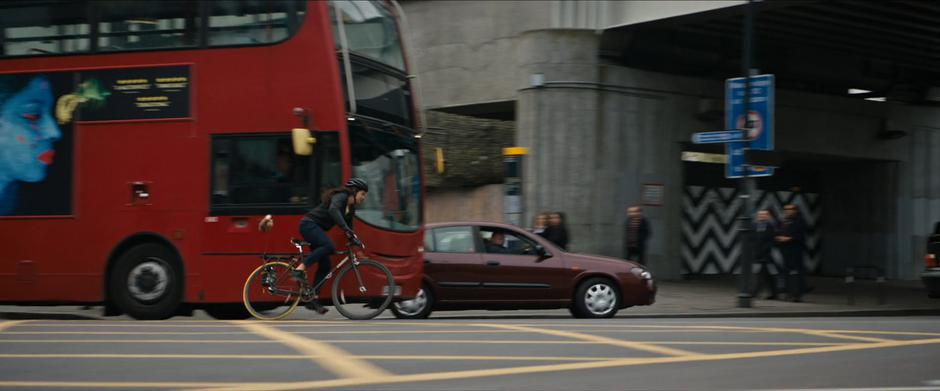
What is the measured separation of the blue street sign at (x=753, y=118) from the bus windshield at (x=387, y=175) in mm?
6235

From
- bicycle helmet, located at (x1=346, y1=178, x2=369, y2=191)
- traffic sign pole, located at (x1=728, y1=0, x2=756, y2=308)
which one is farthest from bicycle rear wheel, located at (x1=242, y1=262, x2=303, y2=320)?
traffic sign pole, located at (x1=728, y1=0, x2=756, y2=308)

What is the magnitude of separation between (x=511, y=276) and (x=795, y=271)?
21.7 ft

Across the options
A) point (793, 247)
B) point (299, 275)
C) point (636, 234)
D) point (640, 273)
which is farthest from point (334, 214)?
point (793, 247)

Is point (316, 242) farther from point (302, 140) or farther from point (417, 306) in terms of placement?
point (417, 306)

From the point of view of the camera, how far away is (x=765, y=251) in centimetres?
2011

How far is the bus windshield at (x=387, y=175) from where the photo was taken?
499 inches

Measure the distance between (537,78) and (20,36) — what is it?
11.2m

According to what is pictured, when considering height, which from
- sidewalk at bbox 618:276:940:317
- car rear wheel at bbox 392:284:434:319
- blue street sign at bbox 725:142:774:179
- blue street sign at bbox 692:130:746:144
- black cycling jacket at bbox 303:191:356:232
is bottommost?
sidewalk at bbox 618:276:940:317

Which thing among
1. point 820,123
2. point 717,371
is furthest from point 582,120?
point 717,371

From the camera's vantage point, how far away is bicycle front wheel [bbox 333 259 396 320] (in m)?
12.5

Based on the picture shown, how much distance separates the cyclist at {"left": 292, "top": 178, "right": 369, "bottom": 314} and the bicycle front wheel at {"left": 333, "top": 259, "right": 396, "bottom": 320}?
22 cm

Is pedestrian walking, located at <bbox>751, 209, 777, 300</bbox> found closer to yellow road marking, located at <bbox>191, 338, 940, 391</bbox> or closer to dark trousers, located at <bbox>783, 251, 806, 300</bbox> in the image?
dark trousers, located at <bbox>783, 251, 806, 300</bbox>

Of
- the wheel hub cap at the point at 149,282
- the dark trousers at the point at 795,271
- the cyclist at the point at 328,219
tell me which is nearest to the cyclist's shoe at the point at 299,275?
the cyclist at the point at 328,219

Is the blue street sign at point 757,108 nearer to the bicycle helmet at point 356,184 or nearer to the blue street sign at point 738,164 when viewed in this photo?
the blue street sign at point 738,164
